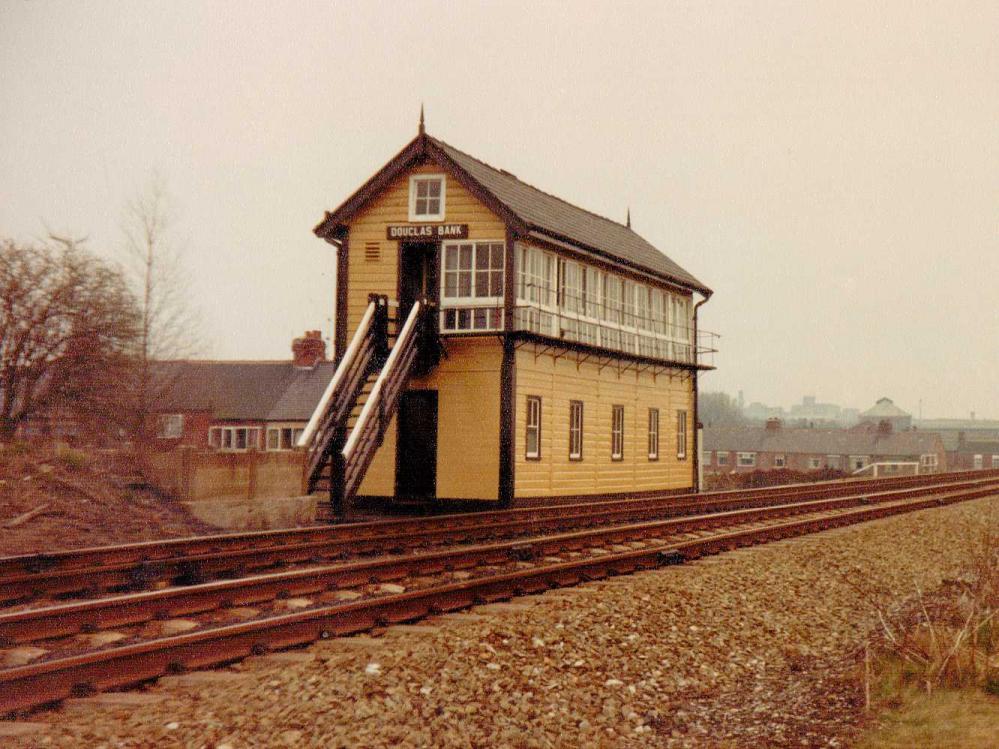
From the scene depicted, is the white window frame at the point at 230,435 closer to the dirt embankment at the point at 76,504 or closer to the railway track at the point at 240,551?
the dirt embankment at the point at 76,504

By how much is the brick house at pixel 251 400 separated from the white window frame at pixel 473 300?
23114 millimetres

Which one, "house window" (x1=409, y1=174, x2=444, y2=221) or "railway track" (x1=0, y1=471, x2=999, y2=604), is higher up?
"house window" (x1=409, y1=174, x2=444, y2=221)

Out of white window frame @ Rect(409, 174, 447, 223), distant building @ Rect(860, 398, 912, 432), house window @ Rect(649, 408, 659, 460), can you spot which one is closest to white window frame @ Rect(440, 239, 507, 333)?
white window frame @ Rect(409, 174, 447, 223)

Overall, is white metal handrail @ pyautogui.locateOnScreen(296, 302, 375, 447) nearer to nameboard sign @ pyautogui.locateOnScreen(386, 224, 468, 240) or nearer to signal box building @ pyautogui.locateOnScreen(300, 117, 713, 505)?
signal box building @ pyautogui.locateOnScreen(300, 117, 713, 505)

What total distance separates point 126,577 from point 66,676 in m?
4.46

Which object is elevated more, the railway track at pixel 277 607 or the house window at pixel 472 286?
the house window at pixel 472 286

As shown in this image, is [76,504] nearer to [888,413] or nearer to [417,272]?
[417,272]

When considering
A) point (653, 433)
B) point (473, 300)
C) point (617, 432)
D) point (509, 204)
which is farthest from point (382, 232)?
point (653, 433)

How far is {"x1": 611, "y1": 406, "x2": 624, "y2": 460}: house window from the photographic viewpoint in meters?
24.6

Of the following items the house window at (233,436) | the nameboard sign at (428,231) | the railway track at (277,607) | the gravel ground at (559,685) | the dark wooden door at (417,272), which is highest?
the nameboard sign at (428,231)

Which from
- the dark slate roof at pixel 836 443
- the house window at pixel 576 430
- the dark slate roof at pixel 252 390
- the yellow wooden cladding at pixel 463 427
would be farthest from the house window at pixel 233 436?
the dark slate roof at pixel 836 443

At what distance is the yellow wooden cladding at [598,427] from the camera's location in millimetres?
20797

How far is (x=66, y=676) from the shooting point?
227 inches

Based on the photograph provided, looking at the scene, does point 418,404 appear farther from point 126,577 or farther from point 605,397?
point 126,577
